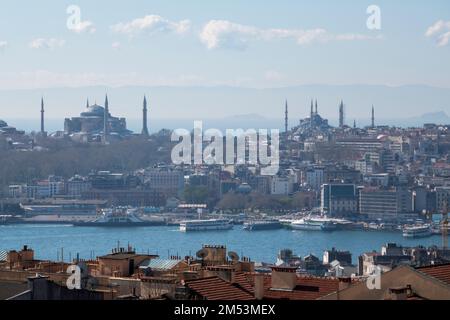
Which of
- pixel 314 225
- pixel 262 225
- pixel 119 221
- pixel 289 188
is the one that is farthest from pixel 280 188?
pixel 262 225

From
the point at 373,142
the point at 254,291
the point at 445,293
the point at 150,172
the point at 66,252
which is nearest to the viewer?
the point at 445,293

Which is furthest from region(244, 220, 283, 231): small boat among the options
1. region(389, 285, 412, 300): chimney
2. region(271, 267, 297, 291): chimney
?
region(389, 285, 412, 300): chimney

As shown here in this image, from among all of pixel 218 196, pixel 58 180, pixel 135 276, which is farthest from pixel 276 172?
pixel 135 276

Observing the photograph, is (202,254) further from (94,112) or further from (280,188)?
(94,112)

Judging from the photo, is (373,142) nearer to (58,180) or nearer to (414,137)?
(414,137)

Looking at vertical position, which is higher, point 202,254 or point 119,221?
point 202,254

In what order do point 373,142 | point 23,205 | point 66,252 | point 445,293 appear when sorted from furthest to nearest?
point 373,142
point 23,205
point 66,252
point 445,293

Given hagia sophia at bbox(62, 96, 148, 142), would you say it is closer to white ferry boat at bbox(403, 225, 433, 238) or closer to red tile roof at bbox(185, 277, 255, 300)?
white ferry boat at bbox(403, 225, 433, 238)
